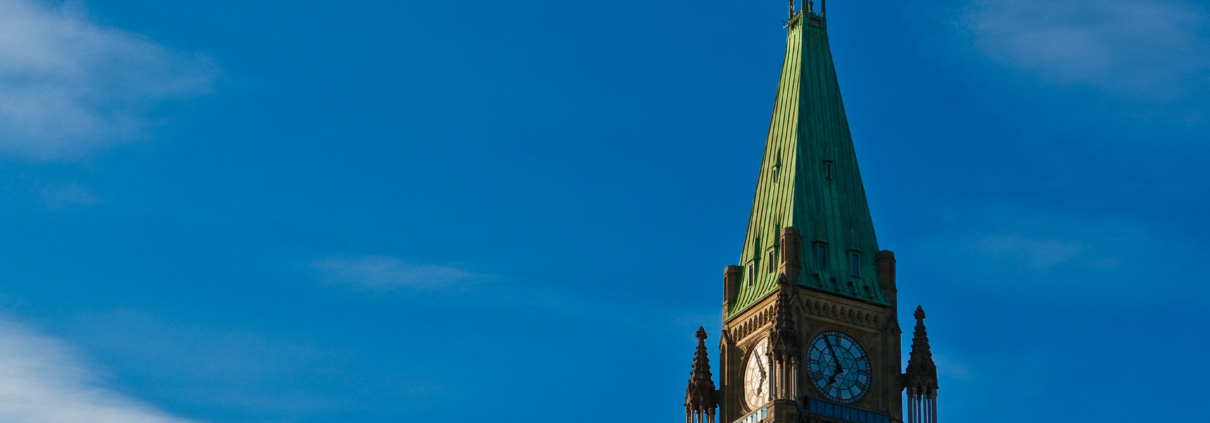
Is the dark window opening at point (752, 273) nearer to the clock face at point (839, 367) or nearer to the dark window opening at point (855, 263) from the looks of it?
the dark window opening at point (855, 263)

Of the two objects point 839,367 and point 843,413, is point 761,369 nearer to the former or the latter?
point 839,367

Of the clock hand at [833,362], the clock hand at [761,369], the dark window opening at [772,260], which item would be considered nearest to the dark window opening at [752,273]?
the dark window opening at [772,260]

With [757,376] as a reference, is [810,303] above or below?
above

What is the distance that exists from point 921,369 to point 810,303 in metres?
7.40

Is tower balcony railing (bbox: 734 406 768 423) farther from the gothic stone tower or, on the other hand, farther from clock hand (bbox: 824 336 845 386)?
clock hand (bbox: 824 336 845 386)

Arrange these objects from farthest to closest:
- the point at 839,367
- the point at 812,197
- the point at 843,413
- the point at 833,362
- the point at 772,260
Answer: the point at 812,197, the point at 772,260, the point at 833,362, the point at 839,367, the point at 843,413

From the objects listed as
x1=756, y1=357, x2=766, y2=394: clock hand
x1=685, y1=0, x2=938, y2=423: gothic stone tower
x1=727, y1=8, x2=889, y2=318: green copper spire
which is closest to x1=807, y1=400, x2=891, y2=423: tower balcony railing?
x1=685, y1=0, x2=938, y2=423: gothic stone tower

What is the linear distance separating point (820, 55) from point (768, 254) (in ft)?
49.8

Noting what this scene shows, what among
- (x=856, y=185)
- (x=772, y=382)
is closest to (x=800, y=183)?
(x=856, y=185)

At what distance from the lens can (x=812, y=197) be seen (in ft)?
494

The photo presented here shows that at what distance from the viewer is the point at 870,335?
14688 centimetres

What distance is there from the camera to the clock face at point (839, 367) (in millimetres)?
144125

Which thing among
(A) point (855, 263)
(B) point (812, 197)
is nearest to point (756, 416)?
(A) point (855, 263)

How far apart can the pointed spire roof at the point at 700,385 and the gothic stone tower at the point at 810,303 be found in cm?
6
